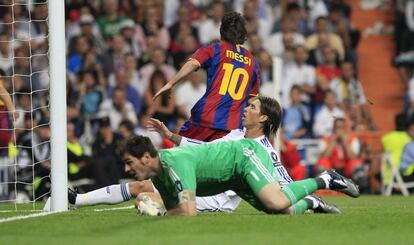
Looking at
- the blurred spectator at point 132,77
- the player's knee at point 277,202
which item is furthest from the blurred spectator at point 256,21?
the player's knee at point 277,202

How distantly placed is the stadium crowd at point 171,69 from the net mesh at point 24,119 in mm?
54

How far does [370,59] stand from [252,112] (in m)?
13.0

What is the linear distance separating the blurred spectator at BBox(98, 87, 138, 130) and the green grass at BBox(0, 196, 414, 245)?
10.1 meters

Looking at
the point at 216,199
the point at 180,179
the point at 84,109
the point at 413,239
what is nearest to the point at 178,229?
the point at 180,179

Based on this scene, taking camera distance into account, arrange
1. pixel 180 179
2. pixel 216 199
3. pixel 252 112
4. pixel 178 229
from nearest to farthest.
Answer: pixel 178 229 < pixel 180 179 < pixel 252 112 < pixel 216 199

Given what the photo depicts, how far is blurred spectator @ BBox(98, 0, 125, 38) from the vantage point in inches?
894

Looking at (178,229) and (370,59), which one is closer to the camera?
(178,229)

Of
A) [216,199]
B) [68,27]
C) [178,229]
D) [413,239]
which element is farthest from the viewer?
[68,27]

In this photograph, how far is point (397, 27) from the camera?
2338cm

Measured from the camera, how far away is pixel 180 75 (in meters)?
11.6

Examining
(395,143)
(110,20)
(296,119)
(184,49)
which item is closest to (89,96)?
(184,49)

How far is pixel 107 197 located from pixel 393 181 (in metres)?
9.07

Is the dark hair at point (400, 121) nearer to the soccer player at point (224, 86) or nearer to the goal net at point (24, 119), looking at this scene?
the goal net at point (24, 119)

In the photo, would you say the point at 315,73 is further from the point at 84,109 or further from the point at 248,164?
the point at 248,164
